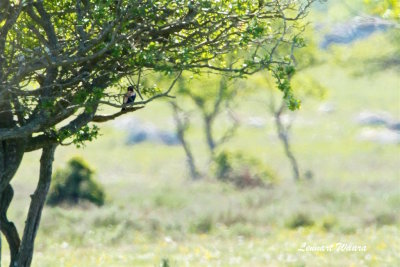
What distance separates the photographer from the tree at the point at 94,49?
11203mm

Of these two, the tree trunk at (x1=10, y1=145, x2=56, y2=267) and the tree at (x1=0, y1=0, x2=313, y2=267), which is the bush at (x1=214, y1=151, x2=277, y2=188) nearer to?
the tree trunk at (x1=10, y1=145, x2=56, y2=267)

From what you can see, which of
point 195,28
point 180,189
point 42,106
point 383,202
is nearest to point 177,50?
point 195,28

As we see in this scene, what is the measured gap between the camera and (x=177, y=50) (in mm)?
12438

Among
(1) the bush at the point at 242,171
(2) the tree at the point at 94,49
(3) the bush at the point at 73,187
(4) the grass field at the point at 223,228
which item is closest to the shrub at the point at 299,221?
(4) the grass field at the point at 223,228

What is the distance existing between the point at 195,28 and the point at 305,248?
385 inches

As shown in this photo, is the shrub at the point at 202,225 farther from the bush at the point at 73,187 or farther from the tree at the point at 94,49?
the tree at the point at 94,49

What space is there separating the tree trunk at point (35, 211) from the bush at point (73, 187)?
20.0 m

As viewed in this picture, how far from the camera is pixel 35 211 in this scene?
13938mm

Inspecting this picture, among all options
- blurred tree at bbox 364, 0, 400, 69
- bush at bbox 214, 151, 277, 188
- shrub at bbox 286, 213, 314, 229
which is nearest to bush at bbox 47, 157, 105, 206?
shrub at bbox 286, 213, 314, 229

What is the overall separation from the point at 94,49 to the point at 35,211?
3485 millimetres

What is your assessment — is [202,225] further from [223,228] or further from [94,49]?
[94,49]

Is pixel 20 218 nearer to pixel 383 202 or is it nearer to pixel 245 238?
pixel 245 238

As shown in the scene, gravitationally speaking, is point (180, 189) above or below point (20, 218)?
above

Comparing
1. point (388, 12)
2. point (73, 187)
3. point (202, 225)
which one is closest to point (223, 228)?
point (202, 225)
